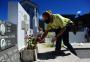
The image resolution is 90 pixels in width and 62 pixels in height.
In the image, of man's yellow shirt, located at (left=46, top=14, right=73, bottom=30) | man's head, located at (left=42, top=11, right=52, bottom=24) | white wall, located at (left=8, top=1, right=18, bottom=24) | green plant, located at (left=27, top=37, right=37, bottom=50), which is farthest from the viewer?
man's yellow shirt, located at (left=46, top=14, right=73, bottom=30)

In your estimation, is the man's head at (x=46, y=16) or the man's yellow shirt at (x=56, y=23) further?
the man's yellow shirt at (x=56, y=23)

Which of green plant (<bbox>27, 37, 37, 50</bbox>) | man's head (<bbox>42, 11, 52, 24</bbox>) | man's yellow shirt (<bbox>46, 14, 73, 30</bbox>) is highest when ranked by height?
man's head (<bbox>42, 11, 52, 24</bbox>)

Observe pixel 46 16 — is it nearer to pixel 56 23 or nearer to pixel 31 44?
pixel 56 23

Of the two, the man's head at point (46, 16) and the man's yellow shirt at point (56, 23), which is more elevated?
the man's head at point (46, 16)

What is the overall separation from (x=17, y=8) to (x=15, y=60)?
2.34m

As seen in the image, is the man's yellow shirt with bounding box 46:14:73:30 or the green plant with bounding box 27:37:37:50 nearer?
the green plant with bounding box 27:37:37:50

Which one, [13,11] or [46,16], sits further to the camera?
[46,16]

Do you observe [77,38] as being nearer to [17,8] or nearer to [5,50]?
[17,8]

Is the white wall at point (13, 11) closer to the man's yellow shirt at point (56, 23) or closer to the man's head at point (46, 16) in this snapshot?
the man's head at point (46, 16)

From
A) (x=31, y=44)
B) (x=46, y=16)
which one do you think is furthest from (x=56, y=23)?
(x=31, y=44)

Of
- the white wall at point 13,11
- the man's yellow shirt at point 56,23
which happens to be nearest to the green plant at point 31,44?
the white wall at point 13,11

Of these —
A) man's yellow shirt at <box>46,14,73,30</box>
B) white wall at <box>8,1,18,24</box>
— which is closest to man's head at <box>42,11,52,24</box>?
man's yellow shirt at <box>46,14,73,30</box>

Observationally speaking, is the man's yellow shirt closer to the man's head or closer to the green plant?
the man's head

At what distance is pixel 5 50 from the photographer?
7.31 meters
